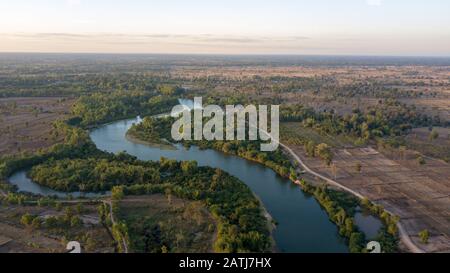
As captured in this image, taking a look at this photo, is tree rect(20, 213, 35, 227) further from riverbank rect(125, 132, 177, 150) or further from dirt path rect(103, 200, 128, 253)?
riverbank rect(125, 132, 177, 150)

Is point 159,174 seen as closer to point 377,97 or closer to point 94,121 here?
point 94,121

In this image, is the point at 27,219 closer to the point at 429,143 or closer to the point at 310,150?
the point at 310,150

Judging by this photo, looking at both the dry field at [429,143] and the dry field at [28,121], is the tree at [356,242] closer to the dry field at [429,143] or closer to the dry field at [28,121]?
the dry field at [429,143]

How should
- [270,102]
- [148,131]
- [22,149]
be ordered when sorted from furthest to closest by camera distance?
[270,102] < [148,131] < [22,149]

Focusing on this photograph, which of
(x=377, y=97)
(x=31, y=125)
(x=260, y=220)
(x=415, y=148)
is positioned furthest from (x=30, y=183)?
(x=377, y=97)

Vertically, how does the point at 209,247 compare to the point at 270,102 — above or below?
below

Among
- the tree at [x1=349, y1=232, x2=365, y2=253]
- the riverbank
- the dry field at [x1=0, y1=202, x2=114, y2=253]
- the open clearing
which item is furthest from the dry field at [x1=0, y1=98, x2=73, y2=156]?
the tree at [x1=349, y1=232, x2=365, y2=253]

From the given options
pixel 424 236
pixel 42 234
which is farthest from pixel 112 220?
pixel 424 236
